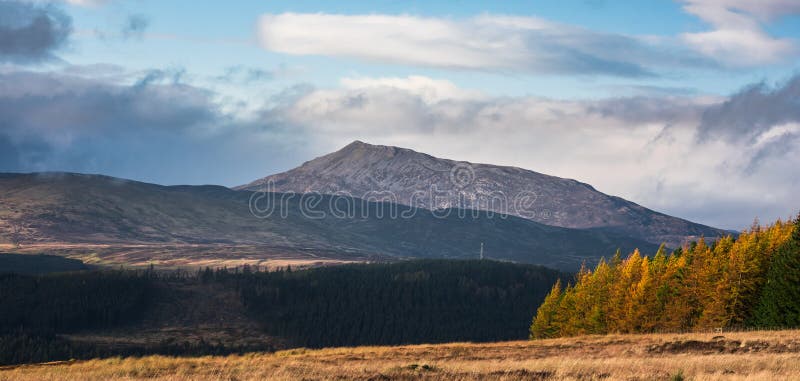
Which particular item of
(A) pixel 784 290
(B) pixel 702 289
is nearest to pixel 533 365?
(A) pixel 784 290

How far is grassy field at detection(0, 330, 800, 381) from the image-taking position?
3866cm

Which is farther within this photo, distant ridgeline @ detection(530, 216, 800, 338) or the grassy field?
distant ridgeline @ detection(530, 216, 800, 338)

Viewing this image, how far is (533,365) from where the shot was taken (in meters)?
45.8

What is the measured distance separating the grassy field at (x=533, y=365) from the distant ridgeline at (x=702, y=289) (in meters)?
21.4

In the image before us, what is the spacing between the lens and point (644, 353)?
179ft

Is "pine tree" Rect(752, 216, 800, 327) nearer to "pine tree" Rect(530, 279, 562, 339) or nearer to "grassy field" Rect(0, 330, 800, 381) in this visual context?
"grassy field" Rect(0, 330, 800, 381)

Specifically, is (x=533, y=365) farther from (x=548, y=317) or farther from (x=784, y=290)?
(x=548, y=317)

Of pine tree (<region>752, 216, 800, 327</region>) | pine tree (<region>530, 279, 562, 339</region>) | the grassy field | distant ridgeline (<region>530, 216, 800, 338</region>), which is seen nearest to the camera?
the grassy field

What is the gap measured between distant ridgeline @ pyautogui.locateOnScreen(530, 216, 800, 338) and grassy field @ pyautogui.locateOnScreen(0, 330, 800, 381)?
70.3 ft

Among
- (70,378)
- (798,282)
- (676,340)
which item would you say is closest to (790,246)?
(798,282)

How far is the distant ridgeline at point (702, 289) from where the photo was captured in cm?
8231

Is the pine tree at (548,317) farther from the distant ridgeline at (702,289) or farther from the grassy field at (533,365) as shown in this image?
the grassy field at (533,365)

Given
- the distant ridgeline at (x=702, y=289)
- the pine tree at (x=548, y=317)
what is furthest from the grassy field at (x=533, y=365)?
the pine tree at (x=548, y=317)

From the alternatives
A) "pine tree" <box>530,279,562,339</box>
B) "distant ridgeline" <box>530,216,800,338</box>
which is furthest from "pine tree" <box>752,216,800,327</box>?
"pine tree" <box>530,279,562,339</box>
